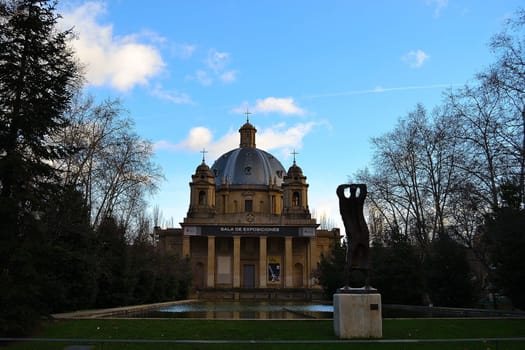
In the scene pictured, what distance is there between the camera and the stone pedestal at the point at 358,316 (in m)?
14.6

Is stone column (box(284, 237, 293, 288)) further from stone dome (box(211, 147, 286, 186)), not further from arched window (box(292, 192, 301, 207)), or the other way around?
→ stone dome (box(211, 147, 286, 186))

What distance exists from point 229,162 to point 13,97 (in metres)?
72.7

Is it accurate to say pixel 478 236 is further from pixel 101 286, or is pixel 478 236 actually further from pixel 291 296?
pixel 291 296

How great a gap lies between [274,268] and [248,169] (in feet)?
59.4

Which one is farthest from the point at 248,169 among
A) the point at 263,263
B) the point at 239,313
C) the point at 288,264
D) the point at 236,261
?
the point at 239,313

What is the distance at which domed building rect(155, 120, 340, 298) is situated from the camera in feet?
240

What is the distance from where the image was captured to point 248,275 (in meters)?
77.6

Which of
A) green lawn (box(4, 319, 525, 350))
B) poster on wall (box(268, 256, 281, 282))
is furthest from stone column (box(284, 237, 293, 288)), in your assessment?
green lawn (box(4, 319, 525, 350))

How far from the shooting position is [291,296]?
63375 millimetres

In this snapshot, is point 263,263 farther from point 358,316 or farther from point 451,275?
point 358,316

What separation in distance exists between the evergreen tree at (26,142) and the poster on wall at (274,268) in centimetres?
5991

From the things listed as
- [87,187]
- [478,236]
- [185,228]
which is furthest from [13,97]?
[185,228]

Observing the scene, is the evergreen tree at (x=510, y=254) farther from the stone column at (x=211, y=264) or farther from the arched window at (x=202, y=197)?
the arched window at (x=202, y=197)

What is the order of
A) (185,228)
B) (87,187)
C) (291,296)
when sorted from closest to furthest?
(87,187) → (291,296) → (185,228)
